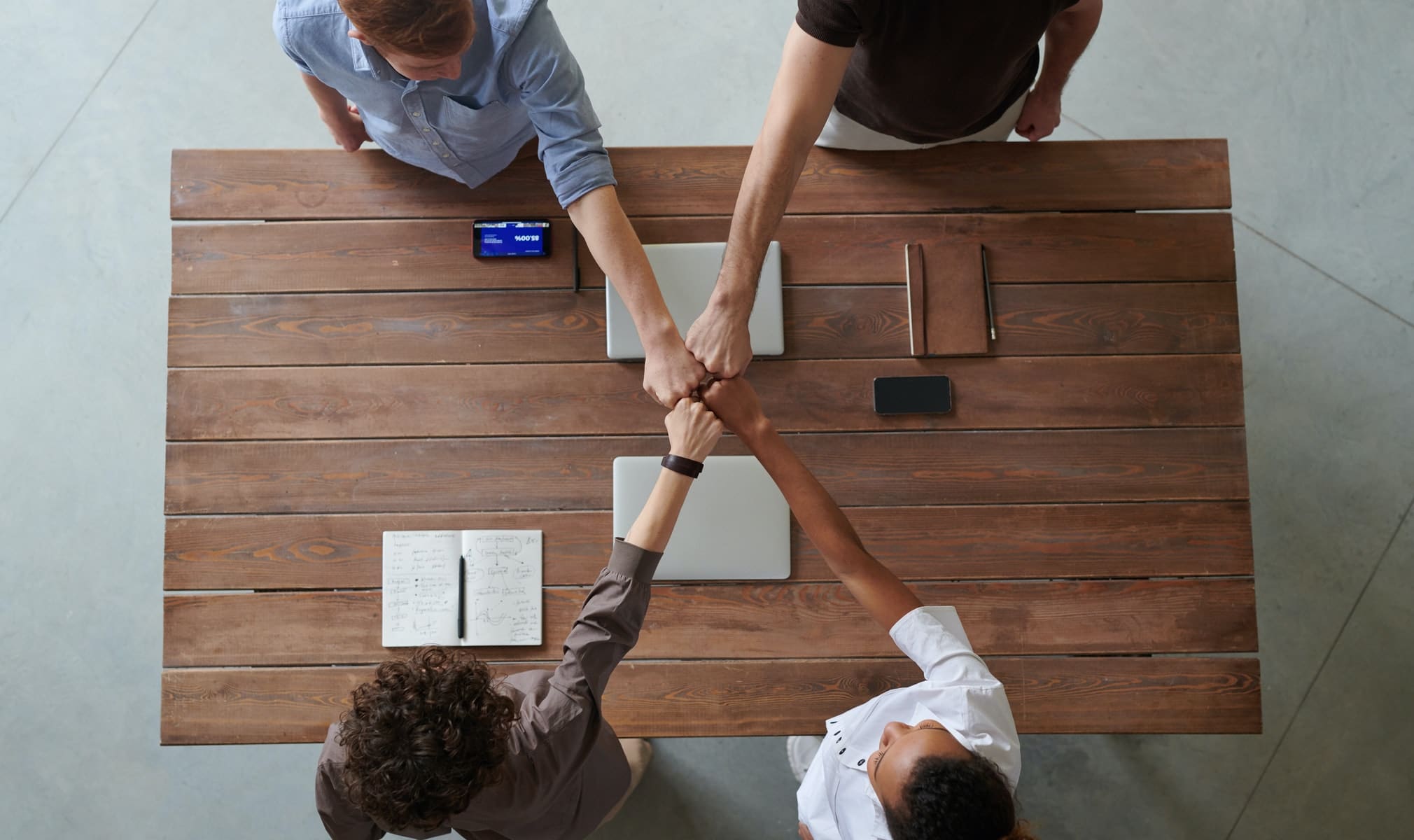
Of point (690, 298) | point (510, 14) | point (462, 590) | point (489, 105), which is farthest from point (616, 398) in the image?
point (510, 14)

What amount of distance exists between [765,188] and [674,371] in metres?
0.39

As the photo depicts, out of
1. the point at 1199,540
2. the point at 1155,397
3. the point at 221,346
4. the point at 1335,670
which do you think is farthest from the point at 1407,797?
the point at 221,346

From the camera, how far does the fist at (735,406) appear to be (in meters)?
1.63

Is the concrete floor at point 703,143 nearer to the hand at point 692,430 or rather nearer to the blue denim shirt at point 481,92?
the blue denim shirt at point 481,92

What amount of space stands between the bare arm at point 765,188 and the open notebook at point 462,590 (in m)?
0.56

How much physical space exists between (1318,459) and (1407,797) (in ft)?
3.13

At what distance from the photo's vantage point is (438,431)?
1.75m

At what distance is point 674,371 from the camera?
1622mm

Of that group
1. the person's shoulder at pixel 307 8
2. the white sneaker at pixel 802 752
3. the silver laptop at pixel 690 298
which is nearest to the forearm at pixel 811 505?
the silver laptop at pixel 690 298

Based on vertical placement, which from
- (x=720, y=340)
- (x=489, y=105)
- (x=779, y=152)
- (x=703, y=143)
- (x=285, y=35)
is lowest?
(x=720, y=340)

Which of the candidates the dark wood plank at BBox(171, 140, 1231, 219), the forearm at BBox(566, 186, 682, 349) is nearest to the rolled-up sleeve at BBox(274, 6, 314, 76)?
the dark wood plank at BBox(171, 140, 1231, 219)

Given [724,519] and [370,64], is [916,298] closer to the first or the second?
[724,519]

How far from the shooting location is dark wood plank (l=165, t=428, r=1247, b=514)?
1.74 meters

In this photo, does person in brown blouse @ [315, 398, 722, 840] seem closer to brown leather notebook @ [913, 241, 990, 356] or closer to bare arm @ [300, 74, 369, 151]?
brown leather notebook @ [913, 241, 990, 356]
